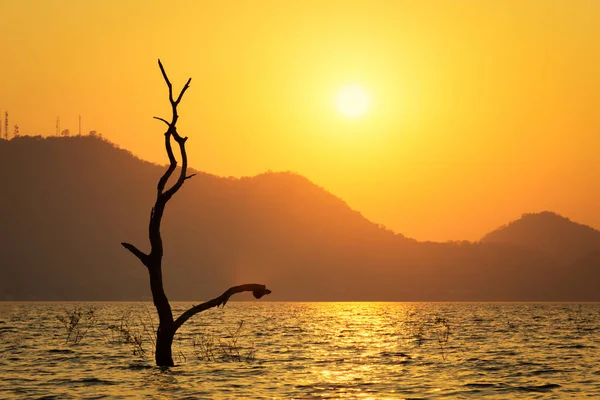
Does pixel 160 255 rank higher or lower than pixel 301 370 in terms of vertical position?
higher

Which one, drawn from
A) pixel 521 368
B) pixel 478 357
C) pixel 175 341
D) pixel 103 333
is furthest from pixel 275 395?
pixel 103 333

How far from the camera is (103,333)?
2484 inches

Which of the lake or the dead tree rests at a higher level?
the dead tree

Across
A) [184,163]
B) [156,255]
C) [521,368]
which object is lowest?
[521,368]

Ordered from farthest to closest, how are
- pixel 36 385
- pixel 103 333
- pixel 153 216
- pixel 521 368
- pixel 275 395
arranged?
pixel 103 333 → pixel 521 368 → pixel 153 216 → pixel 36 385 → pixel 275 395

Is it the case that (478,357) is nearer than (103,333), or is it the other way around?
(478,357)

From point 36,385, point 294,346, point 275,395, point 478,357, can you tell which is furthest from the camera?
point 294,346

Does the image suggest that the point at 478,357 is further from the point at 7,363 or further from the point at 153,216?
the point at 7,363

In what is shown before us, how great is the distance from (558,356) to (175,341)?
21927 millimetres

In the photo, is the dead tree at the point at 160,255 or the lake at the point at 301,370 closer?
the lake at the point at 301,370

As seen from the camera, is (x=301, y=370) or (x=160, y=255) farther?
(x=301, y=370)

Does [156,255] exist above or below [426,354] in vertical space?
above

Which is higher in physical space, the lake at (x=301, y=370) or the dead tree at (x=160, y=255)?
the dead tree at (x=160, y=255)

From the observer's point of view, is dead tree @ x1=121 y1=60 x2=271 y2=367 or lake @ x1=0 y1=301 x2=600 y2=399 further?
dead tree @ x1=121 y1=60 x2=271 y2=367
